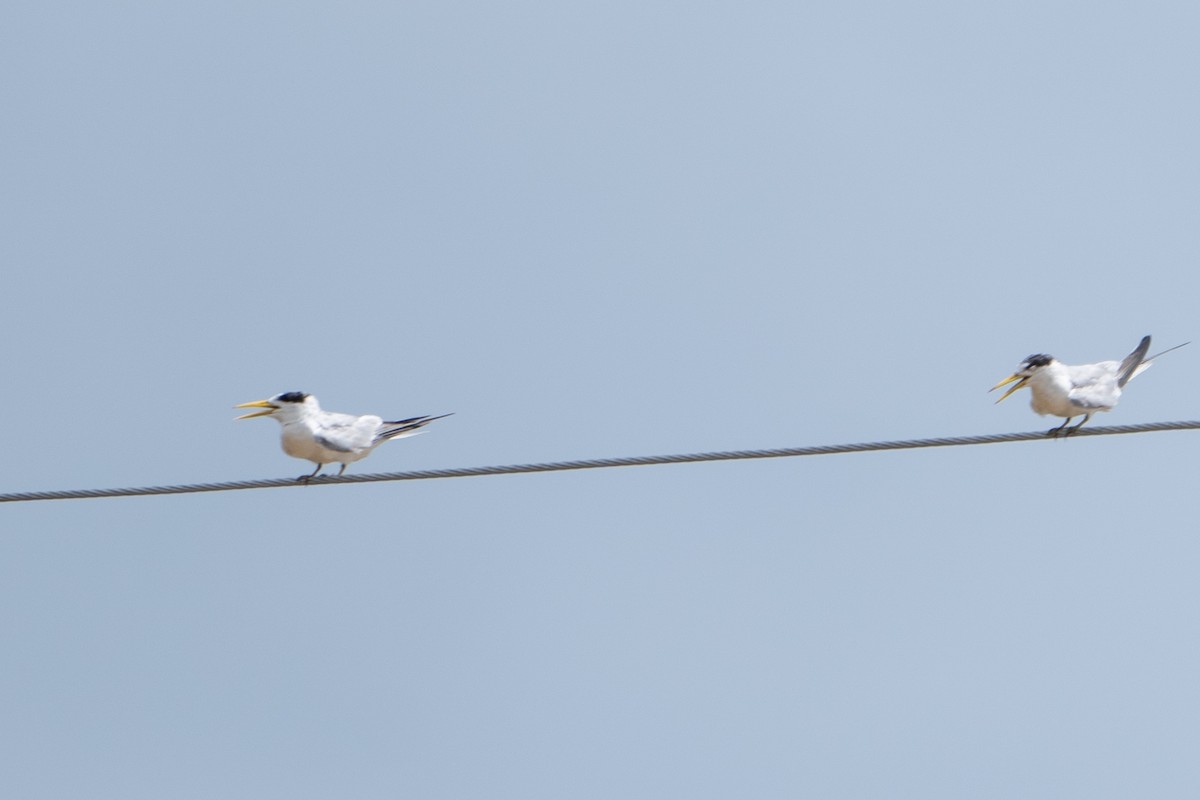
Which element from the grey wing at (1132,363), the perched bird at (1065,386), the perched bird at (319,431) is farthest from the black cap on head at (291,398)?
the grey wing at (1132,363)

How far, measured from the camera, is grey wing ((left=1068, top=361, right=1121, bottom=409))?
12141 millimetres

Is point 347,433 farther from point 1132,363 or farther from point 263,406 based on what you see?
point 1132,363

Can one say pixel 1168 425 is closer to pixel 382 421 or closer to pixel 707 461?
pixel 707 461

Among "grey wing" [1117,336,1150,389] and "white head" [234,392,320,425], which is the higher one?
"white head" [234,392,320,425]

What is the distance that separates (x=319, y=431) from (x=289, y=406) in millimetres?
302

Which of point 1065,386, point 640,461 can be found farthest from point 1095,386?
point 640,461

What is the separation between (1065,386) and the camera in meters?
12.1

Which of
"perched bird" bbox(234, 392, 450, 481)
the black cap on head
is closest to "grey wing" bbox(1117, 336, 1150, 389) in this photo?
"perched bird" bbox(234, 392, 450, 481)

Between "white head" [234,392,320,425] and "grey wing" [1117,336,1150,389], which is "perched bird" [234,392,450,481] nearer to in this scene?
"white head" [234,392,320,425]

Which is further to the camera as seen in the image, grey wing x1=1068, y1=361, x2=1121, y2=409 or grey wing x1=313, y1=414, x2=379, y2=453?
grey wing x1=313, y1=414, x2=379, y2=453

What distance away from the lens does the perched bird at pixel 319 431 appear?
12.6 metres

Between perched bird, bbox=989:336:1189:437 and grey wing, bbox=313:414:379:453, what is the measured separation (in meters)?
4.27

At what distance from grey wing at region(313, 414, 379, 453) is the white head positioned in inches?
6.7

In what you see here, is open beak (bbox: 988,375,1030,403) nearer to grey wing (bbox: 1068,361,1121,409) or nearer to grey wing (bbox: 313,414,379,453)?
grey wing (bbox: 1068,361,1121,409)
